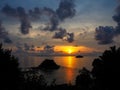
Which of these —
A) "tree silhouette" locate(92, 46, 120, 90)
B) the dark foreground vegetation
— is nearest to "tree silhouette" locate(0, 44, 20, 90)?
the dark foreground vegetation

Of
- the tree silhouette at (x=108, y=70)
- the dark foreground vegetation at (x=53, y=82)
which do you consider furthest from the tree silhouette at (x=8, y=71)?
the tree silhouette at (x=108, y=70)

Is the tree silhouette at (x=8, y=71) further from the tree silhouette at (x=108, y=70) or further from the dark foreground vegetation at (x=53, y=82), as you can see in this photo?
the tree silhouette at (x=108, y=70)

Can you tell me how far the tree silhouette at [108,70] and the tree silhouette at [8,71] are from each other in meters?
18.1

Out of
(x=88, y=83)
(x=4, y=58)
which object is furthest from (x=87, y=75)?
(x=4, y=58)

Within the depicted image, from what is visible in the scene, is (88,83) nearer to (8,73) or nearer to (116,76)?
(116,76)

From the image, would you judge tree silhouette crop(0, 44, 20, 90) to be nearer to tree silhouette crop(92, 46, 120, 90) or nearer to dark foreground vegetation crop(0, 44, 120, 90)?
dark foreground vegetation crop(0, 44, 120, 90)

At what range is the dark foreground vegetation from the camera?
29.9 meters

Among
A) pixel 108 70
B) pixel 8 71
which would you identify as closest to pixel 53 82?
pixel 8 71

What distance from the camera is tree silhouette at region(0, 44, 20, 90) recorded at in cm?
2894

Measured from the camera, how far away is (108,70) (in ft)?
146

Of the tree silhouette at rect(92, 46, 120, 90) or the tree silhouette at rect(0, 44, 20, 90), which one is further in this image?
the tree silhouette at rect(92, 46, 120, 90)

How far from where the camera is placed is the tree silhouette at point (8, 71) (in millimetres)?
28944

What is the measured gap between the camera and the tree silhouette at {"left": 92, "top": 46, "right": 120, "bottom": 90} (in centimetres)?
4347

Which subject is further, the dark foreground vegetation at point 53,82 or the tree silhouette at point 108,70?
the tree silhouette at point 108,70
